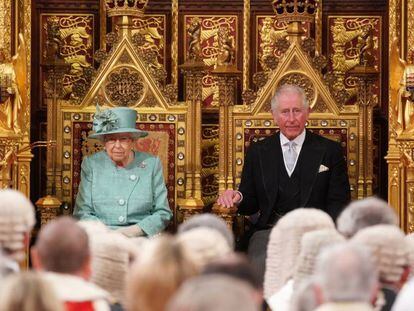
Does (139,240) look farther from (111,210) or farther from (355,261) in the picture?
(355,261)

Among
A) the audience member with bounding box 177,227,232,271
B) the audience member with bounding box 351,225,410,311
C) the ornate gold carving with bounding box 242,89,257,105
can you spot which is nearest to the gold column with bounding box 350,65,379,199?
the ornate gold carving with bounding box 242,89,257,105

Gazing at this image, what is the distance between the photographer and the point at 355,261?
5.59 metres

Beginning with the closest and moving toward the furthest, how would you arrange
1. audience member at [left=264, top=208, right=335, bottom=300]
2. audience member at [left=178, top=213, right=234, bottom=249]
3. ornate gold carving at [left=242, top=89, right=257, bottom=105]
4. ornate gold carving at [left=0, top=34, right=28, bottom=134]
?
audience member at [left=178, top=213, right=234, bottom=249]
audience member at [left=264, top=208, right=335, bottom=300]
ornate gold carving at [left=0, top=34, right=28, bottom=134]
ornate gold carving at [left=242, top=89, right=257, bottom=105]

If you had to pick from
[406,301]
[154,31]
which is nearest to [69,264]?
[406,301]

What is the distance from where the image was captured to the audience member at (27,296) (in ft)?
16.5

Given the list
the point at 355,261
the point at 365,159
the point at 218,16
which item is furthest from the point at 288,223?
the point at 218,16

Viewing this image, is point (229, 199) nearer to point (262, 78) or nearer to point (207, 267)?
point (262, 78)

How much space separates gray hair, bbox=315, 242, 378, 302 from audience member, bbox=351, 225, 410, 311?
0.91 m

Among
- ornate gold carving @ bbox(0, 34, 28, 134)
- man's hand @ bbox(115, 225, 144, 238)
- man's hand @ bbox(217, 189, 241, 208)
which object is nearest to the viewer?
man's hand @ bbox(115, 225, 144, 238)

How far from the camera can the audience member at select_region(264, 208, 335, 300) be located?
7.53 meters

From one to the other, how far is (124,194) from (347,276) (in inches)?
213

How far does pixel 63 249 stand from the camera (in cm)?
611

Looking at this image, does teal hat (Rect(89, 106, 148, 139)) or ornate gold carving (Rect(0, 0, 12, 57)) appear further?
ornate gold carving (Rect(0, 0, 12, 57))

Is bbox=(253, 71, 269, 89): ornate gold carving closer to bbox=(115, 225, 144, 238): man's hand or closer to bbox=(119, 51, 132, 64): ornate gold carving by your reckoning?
bbox=(119, 51, 132, 64): ornate gold carving
